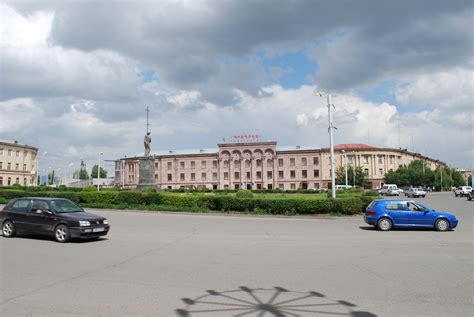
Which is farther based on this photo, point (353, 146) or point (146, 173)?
point (353, 146)

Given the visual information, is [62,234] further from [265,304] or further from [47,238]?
[265,304]

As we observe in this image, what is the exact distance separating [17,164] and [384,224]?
98407 millimetres

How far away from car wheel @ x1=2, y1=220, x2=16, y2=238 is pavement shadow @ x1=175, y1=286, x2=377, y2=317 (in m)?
10.1

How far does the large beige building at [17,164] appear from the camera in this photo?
300 feet

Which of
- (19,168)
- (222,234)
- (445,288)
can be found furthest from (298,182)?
(445,288)

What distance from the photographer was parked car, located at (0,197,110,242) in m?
12.8

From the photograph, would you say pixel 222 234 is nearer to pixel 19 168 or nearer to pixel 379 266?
pixel 379 266

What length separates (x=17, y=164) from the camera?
96.1 meters

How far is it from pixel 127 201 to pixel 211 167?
74022 millimetres

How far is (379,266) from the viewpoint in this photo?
9.11 m

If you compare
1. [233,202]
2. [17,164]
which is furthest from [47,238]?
[17,164]

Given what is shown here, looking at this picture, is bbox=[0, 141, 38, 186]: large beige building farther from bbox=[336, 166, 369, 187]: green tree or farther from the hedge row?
bbox=[336, 166, 369, 187]: green tree

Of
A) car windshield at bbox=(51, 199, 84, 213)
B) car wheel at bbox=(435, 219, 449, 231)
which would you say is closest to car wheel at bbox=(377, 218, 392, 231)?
car wheel at bbox=(435, 219, 449, 231)

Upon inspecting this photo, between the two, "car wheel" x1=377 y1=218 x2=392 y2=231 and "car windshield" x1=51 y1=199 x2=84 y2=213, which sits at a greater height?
"car windshield" x1=51 y1=199 x2=84 y2=213
